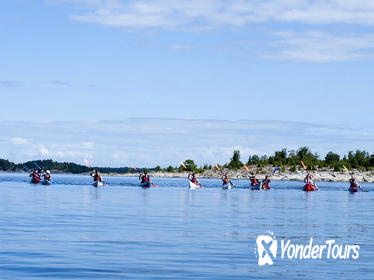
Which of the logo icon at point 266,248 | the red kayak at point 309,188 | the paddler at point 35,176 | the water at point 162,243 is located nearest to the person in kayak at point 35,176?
the paddler at point 35,176

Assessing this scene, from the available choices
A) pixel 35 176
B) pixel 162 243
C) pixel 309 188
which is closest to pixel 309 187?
pixel 309 188

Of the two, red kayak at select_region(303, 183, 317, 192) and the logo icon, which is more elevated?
red kayak at select_region(303, 183, 317, 192)

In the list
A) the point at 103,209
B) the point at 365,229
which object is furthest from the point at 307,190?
the point at 365,229

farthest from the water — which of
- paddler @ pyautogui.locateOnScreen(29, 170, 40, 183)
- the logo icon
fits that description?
paddler @ pyautogui.locateOnScreen(29, 170, 40, 183)

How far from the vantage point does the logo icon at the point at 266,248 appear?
24578 mm

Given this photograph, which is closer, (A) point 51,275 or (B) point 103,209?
(A) point 51,275

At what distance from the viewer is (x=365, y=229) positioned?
124 feet

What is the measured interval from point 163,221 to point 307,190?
64832 millimetres

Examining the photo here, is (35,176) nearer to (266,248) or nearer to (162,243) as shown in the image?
(162,243)

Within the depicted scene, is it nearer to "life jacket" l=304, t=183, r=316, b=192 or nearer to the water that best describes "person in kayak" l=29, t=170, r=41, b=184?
"life jacket" l=304, t=183, r=316, b=192

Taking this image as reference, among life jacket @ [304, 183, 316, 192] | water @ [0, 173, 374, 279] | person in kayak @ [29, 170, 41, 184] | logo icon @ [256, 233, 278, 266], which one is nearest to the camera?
water @ [0, 173, 374, 279]

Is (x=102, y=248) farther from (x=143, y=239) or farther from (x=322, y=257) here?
(x=322, y=257)

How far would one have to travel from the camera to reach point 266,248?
28.3 m

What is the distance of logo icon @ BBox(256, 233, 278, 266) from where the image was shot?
80.6 feet
